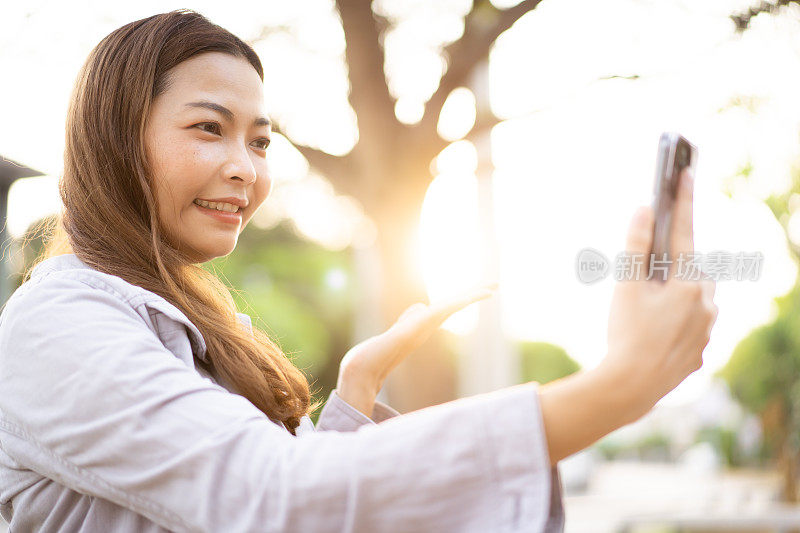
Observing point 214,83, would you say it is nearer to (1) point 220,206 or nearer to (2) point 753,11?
(1) point 220,206

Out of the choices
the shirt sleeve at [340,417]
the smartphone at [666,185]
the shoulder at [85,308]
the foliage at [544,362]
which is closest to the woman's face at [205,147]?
the shoulder at [85,308]

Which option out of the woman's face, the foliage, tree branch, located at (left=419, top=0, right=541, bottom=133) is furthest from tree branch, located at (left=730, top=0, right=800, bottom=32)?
the foliage

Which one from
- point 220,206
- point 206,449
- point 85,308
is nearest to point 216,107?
point 220,206

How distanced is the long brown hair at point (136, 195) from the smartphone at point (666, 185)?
2.49 ft

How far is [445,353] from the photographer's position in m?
5.19

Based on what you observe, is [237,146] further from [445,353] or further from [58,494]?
[445,353]

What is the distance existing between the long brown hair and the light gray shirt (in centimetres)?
22

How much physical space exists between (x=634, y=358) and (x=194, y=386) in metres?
0.56

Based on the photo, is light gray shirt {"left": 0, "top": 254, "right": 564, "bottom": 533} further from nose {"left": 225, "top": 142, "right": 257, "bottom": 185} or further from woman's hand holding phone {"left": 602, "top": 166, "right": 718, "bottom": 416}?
nose {"left": 225, "top": 142, "right": 257, "bottom": 185}

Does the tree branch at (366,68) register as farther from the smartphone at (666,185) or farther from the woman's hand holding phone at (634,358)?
the woman's hand holding phone at (634,358)

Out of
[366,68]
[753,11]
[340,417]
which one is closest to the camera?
[340,417]

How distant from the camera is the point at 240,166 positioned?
1505mm

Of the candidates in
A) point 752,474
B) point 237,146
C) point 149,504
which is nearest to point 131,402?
point 149,504

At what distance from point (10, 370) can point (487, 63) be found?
13.4 feet
